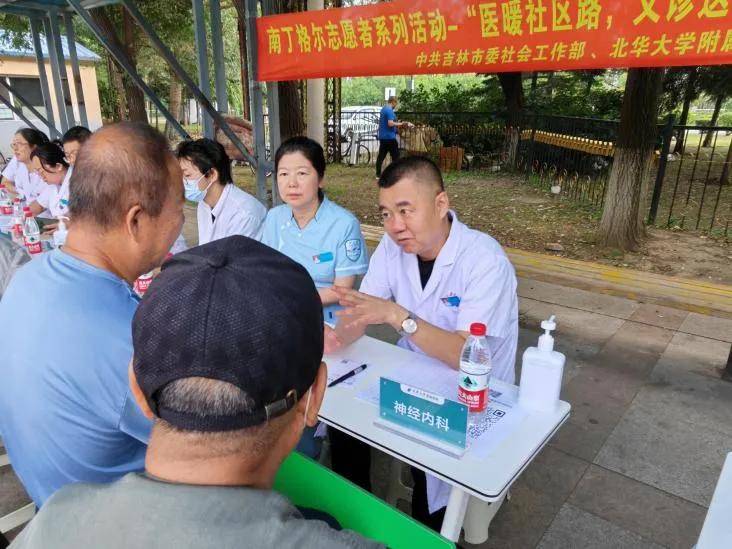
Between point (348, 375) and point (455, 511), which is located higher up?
point (348, 375)

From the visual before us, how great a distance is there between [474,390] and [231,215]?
2.02m

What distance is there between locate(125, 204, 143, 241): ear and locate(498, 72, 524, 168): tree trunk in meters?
10.3

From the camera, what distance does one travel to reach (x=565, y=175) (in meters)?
8.82

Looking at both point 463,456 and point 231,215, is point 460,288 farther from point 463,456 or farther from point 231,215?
point 231,215

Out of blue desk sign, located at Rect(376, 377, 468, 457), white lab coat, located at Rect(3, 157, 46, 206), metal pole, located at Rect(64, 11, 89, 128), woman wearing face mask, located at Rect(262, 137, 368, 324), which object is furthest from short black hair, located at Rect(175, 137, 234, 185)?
metal pole, located at Rect(64, 11, 89, 128)

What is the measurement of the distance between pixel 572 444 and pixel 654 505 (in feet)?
1.46

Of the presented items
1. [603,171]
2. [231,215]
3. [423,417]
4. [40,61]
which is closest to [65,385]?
[423,417]

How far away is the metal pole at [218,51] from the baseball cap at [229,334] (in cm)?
466

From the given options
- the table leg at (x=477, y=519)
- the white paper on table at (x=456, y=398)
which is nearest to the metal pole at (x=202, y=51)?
the white paper on table at (x=456, y=398)

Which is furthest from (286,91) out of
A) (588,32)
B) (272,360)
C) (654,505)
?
(272,360)

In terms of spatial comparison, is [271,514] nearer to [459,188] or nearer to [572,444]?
[572,444]

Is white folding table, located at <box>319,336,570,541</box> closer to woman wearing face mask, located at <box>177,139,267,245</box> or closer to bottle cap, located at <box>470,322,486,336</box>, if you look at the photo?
bottle cap, located at <box>470,322,486,336</box>

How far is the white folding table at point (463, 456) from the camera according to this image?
48.7 inches

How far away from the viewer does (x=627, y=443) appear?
243cm
